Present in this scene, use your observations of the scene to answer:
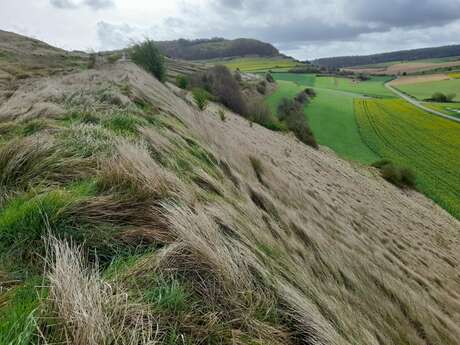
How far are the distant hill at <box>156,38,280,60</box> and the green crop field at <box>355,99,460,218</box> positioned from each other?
10041 cm

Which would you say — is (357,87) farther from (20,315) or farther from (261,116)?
(20,315)

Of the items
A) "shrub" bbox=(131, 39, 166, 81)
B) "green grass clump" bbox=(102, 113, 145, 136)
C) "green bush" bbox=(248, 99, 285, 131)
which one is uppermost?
"green grass clump" bbox=(102, 113, 145, 136)

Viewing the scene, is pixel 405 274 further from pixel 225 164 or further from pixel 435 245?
pixel 435 245

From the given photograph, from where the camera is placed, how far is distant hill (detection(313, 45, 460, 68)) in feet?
521

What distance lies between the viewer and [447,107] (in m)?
55.4

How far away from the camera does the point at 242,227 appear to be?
11.1 feet

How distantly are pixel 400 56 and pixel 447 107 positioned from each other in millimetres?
133526

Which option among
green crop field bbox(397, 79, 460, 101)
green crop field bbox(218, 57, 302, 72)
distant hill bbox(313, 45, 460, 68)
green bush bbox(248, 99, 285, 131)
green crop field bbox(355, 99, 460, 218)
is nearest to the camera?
green crop field bbox(355, 99, 460, 218)

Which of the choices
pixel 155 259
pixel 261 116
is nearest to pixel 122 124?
pixel 155 259

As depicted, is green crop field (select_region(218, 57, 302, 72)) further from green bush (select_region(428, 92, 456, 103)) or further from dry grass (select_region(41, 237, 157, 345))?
dry grass (select_region(41, 237, 157, 345))

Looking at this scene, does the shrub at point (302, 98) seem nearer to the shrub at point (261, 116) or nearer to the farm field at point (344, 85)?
the farm field at point (344, 85)

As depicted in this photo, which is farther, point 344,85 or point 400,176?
point 344,85

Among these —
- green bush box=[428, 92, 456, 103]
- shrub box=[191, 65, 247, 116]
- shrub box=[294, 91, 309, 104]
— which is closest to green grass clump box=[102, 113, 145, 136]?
shrub box=[191, 65, 247, 116]

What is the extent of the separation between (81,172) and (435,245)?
12738 mm
